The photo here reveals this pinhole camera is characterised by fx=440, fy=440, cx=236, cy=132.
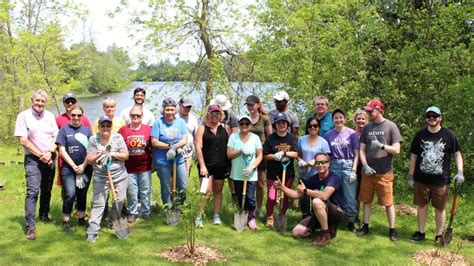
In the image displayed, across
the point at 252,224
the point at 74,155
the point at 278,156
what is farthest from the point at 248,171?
the point at 74,155

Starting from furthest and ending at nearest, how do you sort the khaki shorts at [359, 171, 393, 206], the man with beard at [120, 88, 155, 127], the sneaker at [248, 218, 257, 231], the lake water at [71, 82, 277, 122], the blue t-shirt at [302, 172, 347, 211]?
1. the lake water at [71, 82, 277, 122]
2. the man with beard at [120, 88, 155, 127]
3. the sneaker at [248, 218, 257, 231]
4. the khaki shorts at [359, 171, 393, 206]
5. the blue t-shirt at [302, 172, 347, 211]

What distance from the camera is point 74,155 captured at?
5.96 metres

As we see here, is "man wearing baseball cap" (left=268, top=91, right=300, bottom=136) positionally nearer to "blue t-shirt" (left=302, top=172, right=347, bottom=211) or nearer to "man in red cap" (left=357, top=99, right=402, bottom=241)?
"blue t-shirt" (left=302, top=172, right=347, bottom=211)

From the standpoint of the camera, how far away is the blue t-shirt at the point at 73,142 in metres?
5.91

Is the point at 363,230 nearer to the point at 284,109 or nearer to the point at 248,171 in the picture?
the point at 248,171

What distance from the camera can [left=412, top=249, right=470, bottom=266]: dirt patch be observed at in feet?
17.6

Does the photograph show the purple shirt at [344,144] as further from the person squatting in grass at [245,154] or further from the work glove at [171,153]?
the work glove at [171,153]

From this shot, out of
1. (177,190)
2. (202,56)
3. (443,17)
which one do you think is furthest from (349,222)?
(202,56)

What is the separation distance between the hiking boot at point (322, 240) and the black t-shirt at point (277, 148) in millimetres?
983

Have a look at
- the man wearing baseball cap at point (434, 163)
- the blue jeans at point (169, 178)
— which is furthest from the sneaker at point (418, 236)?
the blue jeans at point (169, 178)

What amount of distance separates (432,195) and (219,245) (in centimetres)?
297

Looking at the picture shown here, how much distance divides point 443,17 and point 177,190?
21.0ft

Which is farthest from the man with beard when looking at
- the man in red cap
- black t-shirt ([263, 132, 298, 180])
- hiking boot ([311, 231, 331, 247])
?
the man in red cap

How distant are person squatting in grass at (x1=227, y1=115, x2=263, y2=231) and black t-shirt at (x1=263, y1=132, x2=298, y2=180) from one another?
5.7 inches
